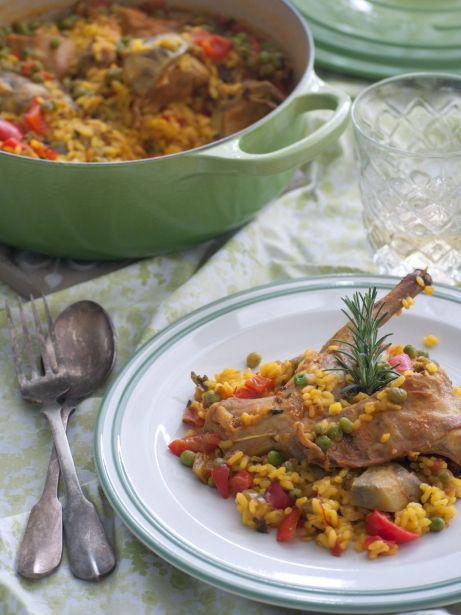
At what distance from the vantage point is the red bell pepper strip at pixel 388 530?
7.94 feet

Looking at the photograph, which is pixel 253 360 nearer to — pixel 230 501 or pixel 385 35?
pixel 230 501

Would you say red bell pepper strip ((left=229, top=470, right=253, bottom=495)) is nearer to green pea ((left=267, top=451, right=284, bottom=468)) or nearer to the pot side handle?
green pea ((left=267, top=451, right=284, bottom=468))

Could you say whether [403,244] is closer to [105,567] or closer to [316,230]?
[316,230]

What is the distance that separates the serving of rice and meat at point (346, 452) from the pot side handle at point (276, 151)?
2.27 feet

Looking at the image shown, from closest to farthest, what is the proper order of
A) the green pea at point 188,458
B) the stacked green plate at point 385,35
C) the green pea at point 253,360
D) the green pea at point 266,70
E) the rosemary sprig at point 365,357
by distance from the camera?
the rosemary sprig at point 365,357, the green pea at point 188,458, the green pea at point 253,360, the green pea at point 266,70, the stacked green plate at point 385,35

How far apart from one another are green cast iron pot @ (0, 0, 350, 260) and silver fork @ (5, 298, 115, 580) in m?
0.31

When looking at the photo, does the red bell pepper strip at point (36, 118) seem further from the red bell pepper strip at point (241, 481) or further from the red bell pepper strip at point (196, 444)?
the red bell pepper strip at point (241, 481)

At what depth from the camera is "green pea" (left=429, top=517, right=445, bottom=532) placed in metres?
2.45

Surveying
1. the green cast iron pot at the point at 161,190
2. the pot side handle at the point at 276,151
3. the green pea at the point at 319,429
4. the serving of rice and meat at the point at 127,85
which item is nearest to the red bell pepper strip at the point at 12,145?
the serving of rice and meat at the point at 127,85

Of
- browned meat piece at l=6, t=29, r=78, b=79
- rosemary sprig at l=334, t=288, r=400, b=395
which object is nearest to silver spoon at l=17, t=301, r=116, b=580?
rosemary sprig at l=334, t=288, r=400, b=395

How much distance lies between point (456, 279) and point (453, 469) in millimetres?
1112

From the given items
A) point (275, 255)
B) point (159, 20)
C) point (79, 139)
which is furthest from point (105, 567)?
point (159, 20)

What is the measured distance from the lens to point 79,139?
3855mm

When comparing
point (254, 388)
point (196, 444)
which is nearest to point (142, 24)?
point (254, 388)
